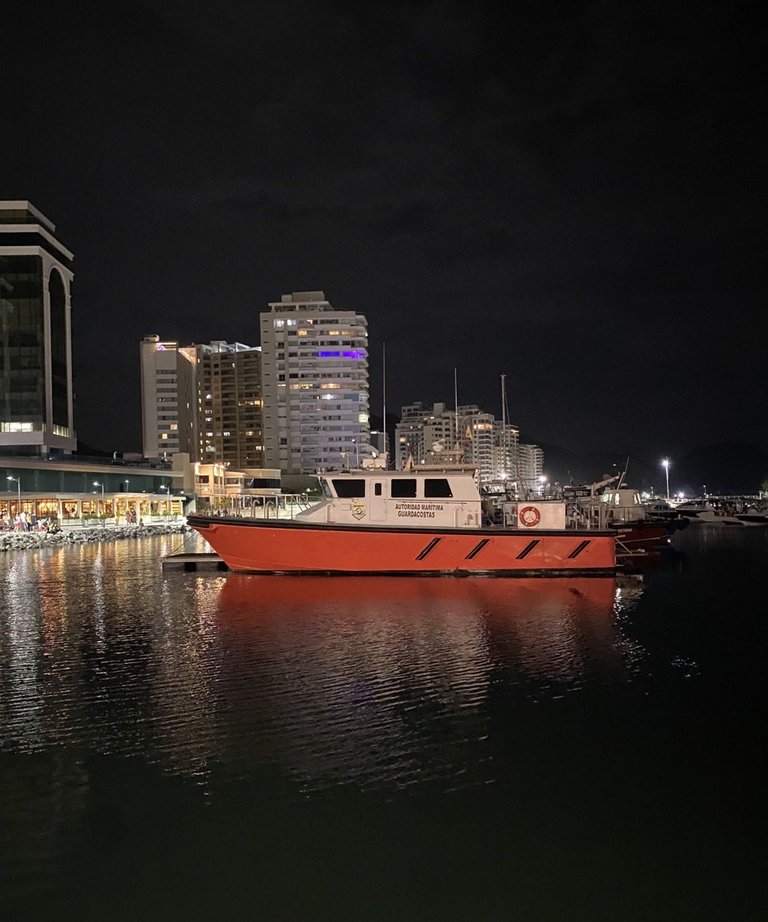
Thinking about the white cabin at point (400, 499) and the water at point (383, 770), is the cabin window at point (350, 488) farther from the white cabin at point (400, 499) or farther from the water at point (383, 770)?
the water at point (383, 770)

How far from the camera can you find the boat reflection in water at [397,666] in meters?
7.97

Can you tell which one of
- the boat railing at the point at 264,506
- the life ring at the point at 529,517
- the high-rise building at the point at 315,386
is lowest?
the life ring at the point at 529,517

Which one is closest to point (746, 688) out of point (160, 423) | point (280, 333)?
point (280, 333)

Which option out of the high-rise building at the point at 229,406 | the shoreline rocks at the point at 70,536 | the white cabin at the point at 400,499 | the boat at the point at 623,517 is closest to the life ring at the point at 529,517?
the white cabin at the point at 400,499

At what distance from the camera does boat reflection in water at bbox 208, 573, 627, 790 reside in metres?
7.97

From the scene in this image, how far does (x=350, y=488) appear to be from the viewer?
69.8ft

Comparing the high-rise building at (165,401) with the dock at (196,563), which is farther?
the high-rise building at (165,401)

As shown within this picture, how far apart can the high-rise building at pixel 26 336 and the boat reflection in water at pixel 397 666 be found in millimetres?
→ 65889

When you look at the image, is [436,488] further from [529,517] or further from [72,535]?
[72,535]

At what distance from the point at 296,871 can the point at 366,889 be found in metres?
0.60

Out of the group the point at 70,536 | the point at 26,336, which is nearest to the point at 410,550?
the point at 70,536

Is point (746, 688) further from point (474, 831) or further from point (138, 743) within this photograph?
point (138, 743)

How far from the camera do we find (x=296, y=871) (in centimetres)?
574

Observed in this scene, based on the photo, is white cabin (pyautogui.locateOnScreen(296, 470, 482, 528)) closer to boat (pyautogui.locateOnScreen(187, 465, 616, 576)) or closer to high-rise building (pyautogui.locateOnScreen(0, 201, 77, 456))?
boat (pyautogui.locateOnScreen(187, 465, 616, 576))
